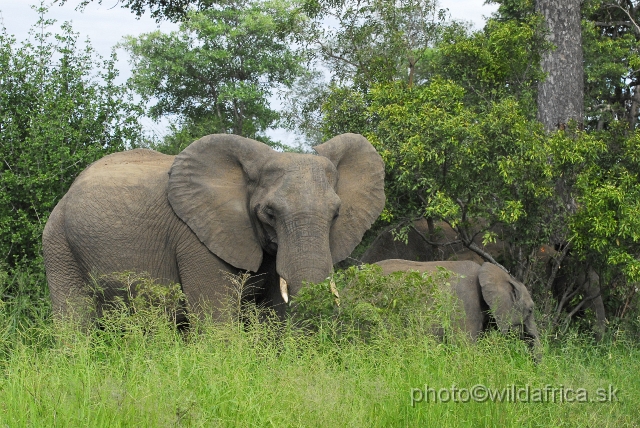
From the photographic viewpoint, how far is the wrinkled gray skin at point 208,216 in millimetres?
7527

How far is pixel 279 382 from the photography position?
216 inches

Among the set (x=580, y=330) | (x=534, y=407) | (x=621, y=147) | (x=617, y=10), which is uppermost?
(x=617, y=10)

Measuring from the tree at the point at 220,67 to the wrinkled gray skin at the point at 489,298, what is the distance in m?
13.7

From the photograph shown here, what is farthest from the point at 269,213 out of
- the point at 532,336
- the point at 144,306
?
the point at 532,336

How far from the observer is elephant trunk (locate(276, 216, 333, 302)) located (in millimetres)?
7051

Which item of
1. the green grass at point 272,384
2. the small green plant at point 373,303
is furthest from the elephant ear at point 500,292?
the green grass at point 272,384

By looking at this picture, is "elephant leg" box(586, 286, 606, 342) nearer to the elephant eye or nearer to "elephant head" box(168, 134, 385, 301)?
"elephant head" box(168, 134, 385, 301)

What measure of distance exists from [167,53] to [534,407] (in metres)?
18.4

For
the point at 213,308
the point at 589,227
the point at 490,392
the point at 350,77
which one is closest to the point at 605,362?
the point at 589,227

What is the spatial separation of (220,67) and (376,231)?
13415 mm

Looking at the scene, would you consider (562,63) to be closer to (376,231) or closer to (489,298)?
(376,231)

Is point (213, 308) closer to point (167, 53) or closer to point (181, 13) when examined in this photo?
point (181, 13)

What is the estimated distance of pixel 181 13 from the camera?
16281mm

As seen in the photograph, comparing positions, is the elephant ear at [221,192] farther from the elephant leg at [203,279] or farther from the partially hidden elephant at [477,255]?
the partially hidden elephant at [477,255]
